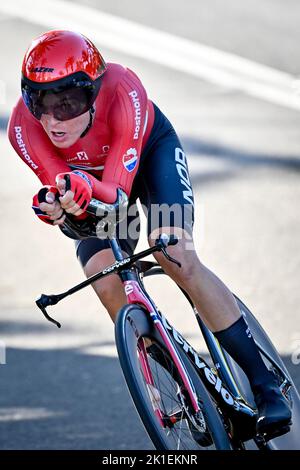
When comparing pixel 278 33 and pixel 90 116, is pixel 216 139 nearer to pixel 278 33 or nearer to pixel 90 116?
pixel 278 33

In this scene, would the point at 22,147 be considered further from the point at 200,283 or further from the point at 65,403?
the point at 65,403

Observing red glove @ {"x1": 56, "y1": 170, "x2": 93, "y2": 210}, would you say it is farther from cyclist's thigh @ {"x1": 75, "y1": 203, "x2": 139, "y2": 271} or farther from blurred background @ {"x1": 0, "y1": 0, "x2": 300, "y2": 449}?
blurred background @ {"x1": 0, "y1": 0, "x2": 300, "y2": 449}

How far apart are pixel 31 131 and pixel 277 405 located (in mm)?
1615

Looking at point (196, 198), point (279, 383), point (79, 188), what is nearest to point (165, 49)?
point (196, 198)

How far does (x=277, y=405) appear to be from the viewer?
5.08 metres

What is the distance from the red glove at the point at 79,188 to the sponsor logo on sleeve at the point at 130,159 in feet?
1.36

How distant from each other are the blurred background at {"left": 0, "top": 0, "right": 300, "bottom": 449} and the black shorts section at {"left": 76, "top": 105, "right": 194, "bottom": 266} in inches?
57.2

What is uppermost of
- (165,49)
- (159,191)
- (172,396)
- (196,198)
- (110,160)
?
(110,160)

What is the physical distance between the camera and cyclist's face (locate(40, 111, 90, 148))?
4.70 metres

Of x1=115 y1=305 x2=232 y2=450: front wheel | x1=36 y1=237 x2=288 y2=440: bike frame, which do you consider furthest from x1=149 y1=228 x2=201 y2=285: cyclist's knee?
x1=115 y1=305 x2=232 y2=450: front wheel

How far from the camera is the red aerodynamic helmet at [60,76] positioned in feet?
15.1

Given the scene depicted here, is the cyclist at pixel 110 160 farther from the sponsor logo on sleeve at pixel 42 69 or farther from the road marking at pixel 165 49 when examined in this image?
the road marking at pixel 165 49

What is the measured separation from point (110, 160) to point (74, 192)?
1.61ft

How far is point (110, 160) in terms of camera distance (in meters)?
4.78
